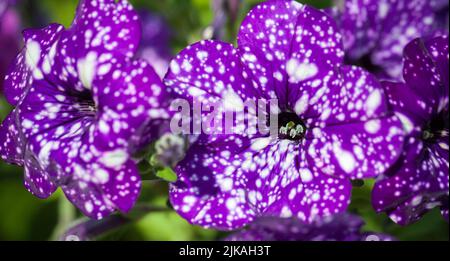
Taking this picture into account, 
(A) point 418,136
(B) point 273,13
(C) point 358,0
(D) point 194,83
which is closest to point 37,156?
(D) point 194,83

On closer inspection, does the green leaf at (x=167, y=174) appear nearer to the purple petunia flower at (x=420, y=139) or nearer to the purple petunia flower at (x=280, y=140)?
the purple petunia flower at (x=280, y=140)

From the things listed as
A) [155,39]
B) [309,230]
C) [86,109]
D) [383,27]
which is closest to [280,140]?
[309,230]

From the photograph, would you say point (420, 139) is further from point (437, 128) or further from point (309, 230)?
point (309, 230)

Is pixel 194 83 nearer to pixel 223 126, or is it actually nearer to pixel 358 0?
pixel 223 126

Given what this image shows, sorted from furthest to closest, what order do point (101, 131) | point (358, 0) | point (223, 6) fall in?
point (223, 6) → point (358, 0) → point (101, 131)

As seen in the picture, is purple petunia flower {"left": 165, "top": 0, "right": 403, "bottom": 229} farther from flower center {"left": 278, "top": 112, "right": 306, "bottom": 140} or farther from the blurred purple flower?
the blurred purple flower
